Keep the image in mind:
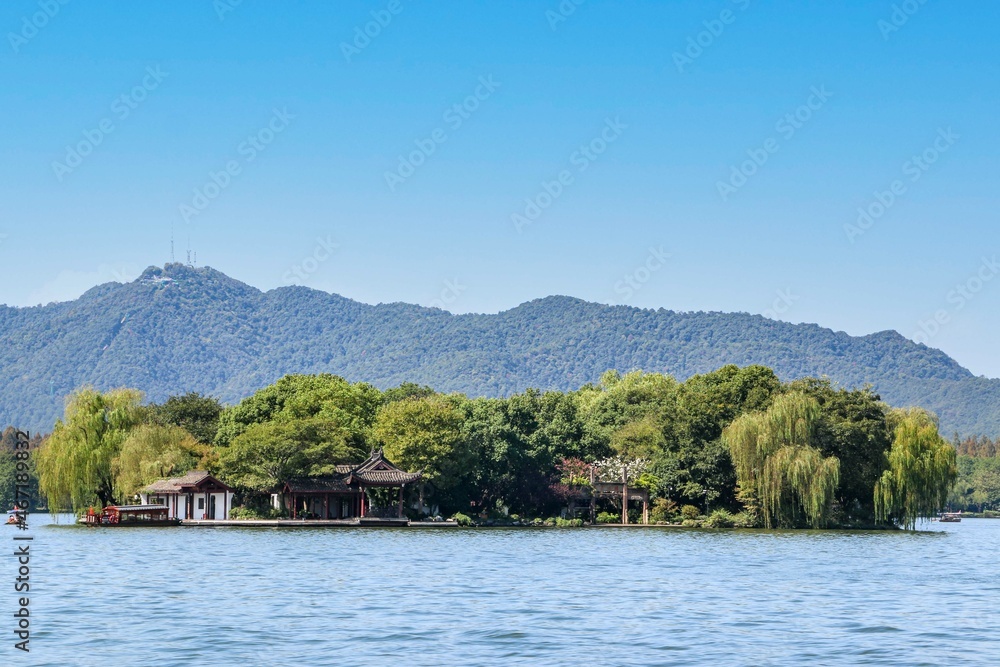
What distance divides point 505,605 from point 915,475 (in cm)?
3965

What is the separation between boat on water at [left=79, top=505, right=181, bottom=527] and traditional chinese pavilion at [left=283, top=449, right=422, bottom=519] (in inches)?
261

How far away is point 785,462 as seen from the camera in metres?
59.9

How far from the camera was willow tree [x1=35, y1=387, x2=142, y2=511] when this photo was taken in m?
64.4

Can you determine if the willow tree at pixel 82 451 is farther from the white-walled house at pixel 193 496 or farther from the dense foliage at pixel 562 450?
the white-walled house at pixel 193 496

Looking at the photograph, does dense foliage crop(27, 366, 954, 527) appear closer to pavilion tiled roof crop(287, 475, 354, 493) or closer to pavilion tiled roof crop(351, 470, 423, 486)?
pavilion tiled roof crop(287, 475, 354, 493)

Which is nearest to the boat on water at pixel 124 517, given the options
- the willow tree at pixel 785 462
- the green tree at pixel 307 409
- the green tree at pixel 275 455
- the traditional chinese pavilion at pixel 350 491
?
the green tree at pixel 275 455

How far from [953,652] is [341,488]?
166ft

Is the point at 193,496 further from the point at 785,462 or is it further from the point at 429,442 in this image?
the point at 785,462

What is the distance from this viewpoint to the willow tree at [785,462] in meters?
59.8

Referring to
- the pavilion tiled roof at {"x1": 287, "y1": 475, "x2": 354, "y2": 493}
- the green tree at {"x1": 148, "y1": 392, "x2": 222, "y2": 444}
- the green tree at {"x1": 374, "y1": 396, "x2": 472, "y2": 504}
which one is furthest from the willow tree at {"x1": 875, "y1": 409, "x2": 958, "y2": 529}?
the green tree at {"x1": 148, "y1": 392, "x2": 222, "y2": 444}

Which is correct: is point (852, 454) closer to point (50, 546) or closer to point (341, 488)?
point (341, 488)

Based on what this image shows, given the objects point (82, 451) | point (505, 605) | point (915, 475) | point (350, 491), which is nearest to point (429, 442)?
point (350, 491)

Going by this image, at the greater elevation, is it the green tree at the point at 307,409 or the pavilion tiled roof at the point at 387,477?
the green tree at the point at 307,409

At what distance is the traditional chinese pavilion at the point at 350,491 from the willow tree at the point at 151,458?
597 cm
